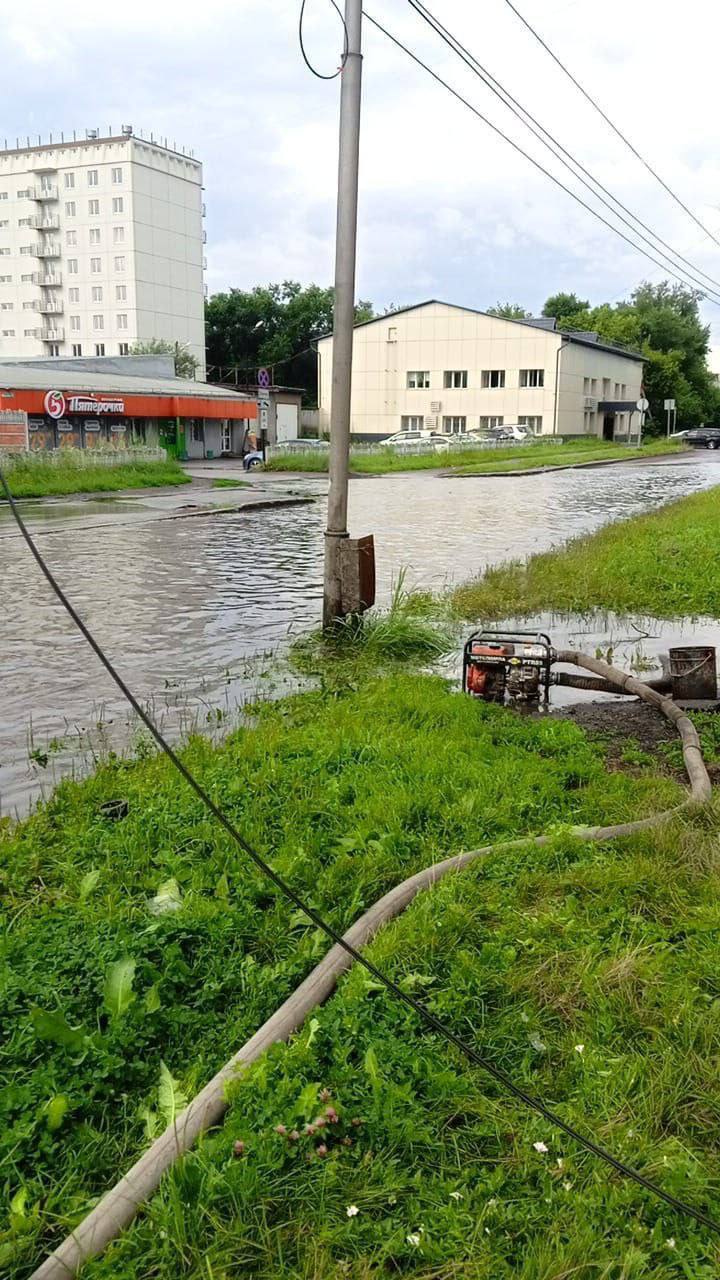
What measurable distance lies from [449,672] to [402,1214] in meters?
6.57

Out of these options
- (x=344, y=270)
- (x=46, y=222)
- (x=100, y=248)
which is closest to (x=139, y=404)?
(x=344, y=270)

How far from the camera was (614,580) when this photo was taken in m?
13.4

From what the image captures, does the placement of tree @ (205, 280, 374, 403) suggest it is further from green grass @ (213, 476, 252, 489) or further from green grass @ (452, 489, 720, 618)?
green grass @ (452, 489, 720, 618)

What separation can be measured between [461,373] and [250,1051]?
7092 centimetres

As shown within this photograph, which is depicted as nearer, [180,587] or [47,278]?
[180,587]

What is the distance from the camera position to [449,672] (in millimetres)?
9070

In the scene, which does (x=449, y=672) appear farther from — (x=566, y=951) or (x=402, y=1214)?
(x=402, y=1214)

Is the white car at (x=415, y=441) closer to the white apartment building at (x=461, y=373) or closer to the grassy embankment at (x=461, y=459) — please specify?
the grassy embankment at (x=461, y=459)

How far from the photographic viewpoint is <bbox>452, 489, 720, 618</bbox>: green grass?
39.8 feet

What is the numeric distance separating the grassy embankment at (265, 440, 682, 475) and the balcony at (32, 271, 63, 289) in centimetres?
5629

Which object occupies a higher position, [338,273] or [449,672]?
[338,273]

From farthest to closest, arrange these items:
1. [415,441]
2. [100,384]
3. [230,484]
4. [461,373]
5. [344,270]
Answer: [461,373], [415,441], [100,384], [230,484], [344,270]

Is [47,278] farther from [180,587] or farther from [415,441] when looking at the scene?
[180,587]

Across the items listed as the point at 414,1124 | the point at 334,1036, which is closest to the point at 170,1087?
the point at 334,1036
